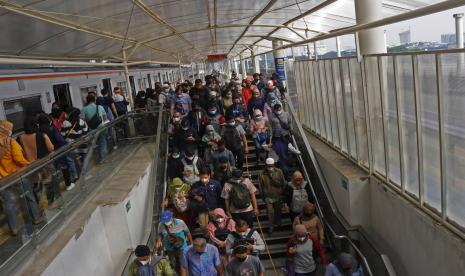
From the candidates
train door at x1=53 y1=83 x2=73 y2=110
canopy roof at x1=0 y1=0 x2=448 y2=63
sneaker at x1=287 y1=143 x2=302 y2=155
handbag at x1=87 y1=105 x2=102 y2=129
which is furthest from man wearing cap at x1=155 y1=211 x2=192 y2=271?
train door at x1=53 y1=83 x2=73 y2=110

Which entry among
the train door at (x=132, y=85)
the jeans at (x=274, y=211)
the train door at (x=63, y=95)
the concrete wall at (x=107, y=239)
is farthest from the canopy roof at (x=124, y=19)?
the train door at (x=132, y=85)

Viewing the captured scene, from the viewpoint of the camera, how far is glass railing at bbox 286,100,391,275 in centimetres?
634

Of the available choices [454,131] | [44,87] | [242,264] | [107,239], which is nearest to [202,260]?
[242,264]

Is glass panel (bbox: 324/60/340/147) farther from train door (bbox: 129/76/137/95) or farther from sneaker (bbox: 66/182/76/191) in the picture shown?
train door (bbox: 129/76/137/95)

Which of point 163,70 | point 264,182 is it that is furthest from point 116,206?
point 163,70

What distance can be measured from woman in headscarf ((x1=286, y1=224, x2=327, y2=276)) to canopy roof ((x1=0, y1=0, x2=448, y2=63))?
487 centimetres

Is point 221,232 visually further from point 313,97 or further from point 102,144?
point 313,97

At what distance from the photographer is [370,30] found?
7652mm

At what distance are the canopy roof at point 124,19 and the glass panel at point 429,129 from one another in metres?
4.67

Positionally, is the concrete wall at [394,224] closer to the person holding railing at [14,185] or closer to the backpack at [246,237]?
the backpack at [246,237]

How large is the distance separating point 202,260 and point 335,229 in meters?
2.58

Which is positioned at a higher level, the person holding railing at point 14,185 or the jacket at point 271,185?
the person holding railing at point 14,185

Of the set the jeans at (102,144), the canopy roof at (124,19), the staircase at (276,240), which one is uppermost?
the canopy roof at (124,19)

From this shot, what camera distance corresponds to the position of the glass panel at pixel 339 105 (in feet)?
28.0
